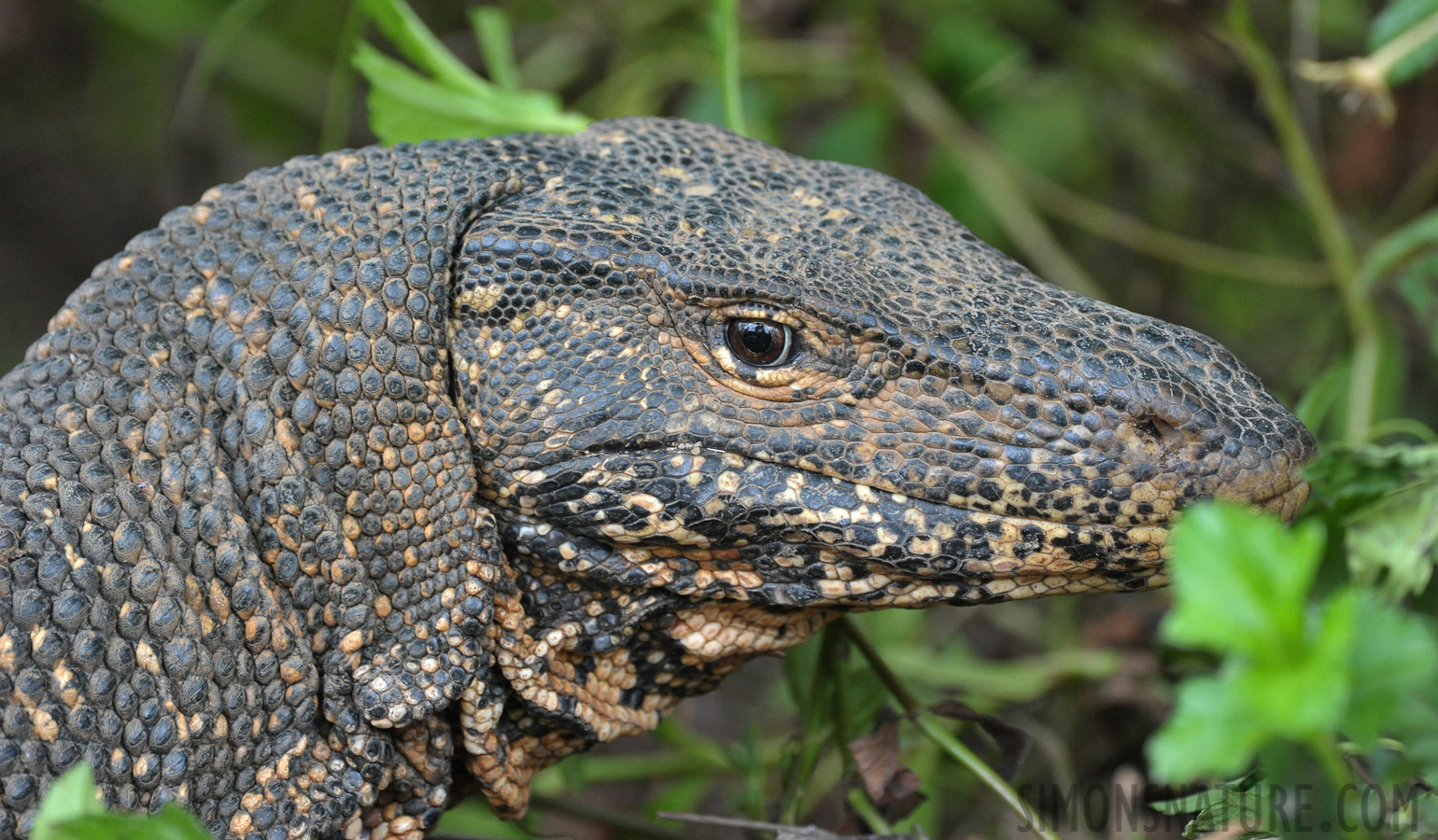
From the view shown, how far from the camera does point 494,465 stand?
236cm

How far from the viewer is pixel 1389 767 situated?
5.74ft

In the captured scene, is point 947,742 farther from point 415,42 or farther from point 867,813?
point 415,42

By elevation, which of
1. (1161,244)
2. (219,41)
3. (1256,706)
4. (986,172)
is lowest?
(1256,706)

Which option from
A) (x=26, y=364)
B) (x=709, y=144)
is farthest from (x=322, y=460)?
(x=709, y=144)

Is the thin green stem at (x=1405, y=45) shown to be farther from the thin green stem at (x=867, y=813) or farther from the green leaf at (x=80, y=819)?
the green leaf at (x=80, y=819)

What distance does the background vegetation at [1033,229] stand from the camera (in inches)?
67.2

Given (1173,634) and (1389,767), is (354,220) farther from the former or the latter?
(1389,767)

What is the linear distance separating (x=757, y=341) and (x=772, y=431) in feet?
0.59

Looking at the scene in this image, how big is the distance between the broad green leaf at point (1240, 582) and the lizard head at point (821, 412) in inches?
30.0

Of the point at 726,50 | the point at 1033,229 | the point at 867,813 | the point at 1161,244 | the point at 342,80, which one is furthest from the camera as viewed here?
the point at 1161,244

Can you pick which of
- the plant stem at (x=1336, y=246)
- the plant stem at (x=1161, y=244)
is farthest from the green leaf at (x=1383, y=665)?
the plant stem at (x=1161, y=244)

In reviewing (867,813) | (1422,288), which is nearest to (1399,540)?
(1422,288)

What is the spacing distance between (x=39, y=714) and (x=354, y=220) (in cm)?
105

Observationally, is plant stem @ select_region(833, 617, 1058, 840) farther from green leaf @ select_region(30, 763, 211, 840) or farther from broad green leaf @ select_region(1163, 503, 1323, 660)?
green leaf @ select_region(30, 763, 211, 840)
